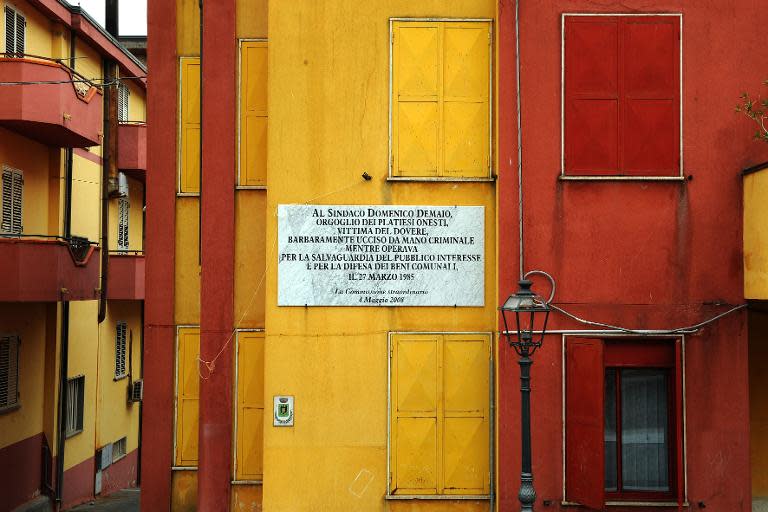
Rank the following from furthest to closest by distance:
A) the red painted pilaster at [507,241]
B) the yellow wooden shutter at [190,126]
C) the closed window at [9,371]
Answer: the closed window at [9,371], the yellow wooden shutter at [190,126], the red painted pilaster at [507,241]

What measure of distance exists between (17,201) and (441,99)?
407 inches

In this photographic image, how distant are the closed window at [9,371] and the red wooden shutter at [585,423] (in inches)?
449

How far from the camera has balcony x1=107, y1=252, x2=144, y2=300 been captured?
70.9 ft

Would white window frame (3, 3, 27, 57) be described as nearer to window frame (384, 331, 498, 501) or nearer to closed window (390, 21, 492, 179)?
closed window (390, 21, 492, 179)

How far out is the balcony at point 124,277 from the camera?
2162 cm

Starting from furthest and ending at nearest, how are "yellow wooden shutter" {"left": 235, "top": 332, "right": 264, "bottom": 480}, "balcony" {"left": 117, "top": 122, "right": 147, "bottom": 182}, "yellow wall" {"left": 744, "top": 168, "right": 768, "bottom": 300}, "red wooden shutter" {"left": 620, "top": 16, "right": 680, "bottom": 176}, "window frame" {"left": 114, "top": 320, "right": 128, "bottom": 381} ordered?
"window frame" {"left": 114, "top": 320, "right": 128, "bottom": 381} → "balcony" {"left": 117, "top": 122, "right": 147, "bottom": 182} → "yellow wooden shutter" {"left": 235, "top": 332, "right": 264, "bottom": 480} → "red wooden shutter" {"left": 620, "top": 16, "right": 680, "bottom": 176} → "yellow wall" {"left": 744, "top": 168, "right": 768, "bottom": 300}

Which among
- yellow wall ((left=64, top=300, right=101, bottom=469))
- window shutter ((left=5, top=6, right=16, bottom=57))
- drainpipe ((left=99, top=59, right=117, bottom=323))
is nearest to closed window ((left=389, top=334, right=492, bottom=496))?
window shutter ((left=5, top=6, right=16, bottom=57))

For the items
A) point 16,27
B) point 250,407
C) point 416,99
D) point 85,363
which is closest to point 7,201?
point 16,27

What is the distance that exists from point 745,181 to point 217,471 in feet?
26.2

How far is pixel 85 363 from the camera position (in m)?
21.2

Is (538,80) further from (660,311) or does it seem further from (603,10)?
(660,311)

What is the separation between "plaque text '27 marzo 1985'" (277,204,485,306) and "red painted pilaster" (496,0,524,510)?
45 cm

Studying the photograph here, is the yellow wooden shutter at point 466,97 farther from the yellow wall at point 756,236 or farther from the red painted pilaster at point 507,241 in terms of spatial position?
the yellow wall at point 756,236

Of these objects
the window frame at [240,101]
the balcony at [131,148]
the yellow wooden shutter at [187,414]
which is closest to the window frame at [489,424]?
the window frame at [240,101]
